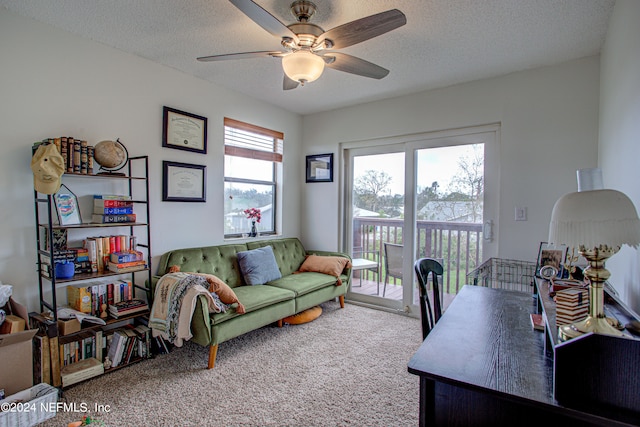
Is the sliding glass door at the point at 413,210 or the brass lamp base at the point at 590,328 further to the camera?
the sliding glass door at the point at 413,210

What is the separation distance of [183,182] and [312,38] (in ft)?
6.45

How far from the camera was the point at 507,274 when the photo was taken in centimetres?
311

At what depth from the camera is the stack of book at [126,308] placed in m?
2.47

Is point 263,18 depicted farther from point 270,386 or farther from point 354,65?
point 270,386

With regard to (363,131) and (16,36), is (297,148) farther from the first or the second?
(16,36)

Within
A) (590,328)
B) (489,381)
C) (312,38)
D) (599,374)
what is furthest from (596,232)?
(312,38)

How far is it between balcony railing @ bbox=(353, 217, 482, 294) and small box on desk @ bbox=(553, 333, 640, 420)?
8.82 feet

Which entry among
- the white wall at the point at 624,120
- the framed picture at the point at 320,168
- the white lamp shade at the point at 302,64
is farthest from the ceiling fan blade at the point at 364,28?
the framed picture at the point at 320,168

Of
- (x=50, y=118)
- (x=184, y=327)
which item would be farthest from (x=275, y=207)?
(x=50, y=118)

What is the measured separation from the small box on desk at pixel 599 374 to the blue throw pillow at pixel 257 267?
281cm

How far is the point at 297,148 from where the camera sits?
14.9ft

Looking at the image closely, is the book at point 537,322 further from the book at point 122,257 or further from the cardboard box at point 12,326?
the cardboard box at point 12,326

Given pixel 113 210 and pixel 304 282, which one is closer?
pixel 113 210

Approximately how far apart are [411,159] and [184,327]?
2.86m
